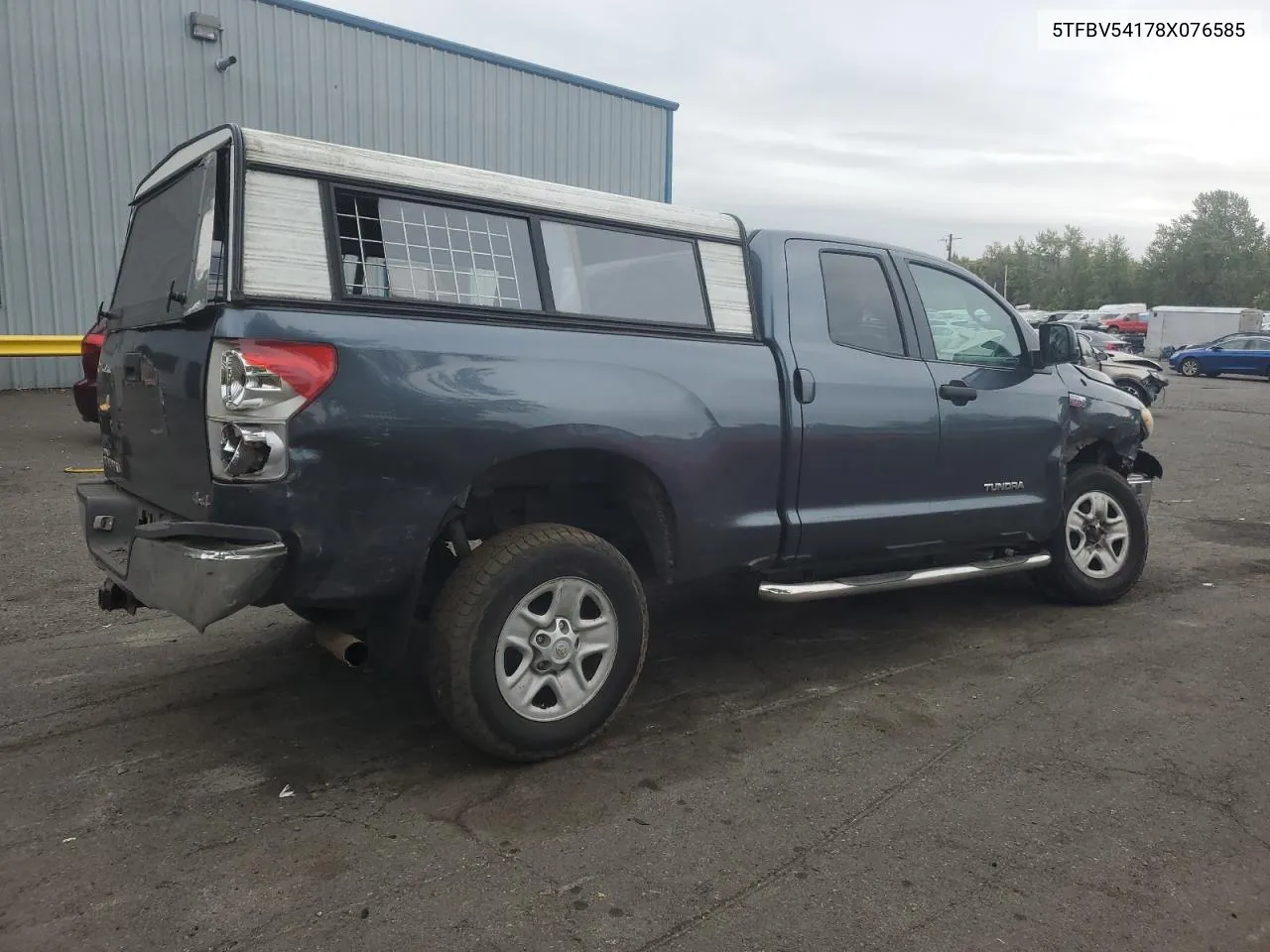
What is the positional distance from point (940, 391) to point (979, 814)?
7.12 ft

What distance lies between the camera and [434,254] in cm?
332

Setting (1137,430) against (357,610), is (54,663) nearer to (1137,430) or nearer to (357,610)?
(357,610)

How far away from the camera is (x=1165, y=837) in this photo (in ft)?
9.89

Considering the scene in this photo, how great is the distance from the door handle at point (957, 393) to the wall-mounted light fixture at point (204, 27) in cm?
1486

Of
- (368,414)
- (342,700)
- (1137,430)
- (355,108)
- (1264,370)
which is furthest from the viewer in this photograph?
(1264,370)

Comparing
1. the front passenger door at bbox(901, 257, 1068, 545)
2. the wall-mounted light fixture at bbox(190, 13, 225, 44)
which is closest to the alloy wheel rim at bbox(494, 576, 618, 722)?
the front passenger door at bbox(901, 257, 1068, 545)

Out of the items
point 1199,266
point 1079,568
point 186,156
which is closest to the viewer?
point 186,156

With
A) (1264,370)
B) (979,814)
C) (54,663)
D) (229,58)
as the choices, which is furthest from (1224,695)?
(1264,370)

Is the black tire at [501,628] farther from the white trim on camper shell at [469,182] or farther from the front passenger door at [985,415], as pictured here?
the front passenger door at [985,415]

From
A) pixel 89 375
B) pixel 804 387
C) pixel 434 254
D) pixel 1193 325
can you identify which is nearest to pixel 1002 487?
pixel 804 387

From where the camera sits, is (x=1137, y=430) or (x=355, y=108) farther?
(x=355, y=108)

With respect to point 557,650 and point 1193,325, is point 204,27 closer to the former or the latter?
point 557,650

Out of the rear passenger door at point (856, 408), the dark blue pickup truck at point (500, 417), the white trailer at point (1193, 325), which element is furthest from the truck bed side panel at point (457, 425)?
the white trailer at point (1193, 325)

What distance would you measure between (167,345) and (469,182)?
1.16 metres
